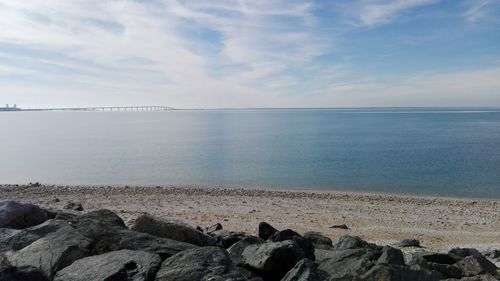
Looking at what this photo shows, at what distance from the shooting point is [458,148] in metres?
66.2

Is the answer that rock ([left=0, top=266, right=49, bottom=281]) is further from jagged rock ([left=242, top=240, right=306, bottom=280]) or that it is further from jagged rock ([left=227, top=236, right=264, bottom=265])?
jagged rock ([left=242, top=240, right=306, bottom=280])

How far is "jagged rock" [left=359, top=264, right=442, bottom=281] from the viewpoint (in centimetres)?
720

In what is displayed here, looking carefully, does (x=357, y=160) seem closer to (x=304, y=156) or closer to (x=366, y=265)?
(x=304, y=156)

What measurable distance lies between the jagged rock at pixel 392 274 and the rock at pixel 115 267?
3.50 m

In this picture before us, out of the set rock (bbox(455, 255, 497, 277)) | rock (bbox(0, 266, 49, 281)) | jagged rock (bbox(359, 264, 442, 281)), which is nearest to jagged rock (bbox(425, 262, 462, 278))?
rock (bbox(455, 255, 497, 277))

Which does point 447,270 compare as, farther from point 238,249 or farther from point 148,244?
point 148,244

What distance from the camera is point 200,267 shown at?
7.54 meters

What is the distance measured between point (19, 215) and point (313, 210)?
57.1ft

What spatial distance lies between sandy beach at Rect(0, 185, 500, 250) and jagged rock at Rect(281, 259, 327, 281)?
9.69 m

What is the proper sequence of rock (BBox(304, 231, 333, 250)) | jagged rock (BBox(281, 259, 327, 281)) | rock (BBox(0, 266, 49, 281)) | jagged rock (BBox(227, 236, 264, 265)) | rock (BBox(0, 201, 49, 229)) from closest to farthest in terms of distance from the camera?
rock (BBox(0, 266, 49, 281)) < jagged rock (BBox(281, 259, 327, 281)) < jagged rock (BBox(227, 236, 264, 265)) < rock (BBox(0, 201, 49, 229)) < rock (BBox(304, 231, 333, 250))

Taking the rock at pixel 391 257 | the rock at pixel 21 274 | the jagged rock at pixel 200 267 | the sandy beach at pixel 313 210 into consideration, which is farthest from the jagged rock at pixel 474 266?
the rock at pixel 21 274

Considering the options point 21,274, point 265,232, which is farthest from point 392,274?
point 265,232

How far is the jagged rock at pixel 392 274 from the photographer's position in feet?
23.6

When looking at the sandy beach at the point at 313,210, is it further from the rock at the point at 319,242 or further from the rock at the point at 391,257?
the rock at the point at 391,257
